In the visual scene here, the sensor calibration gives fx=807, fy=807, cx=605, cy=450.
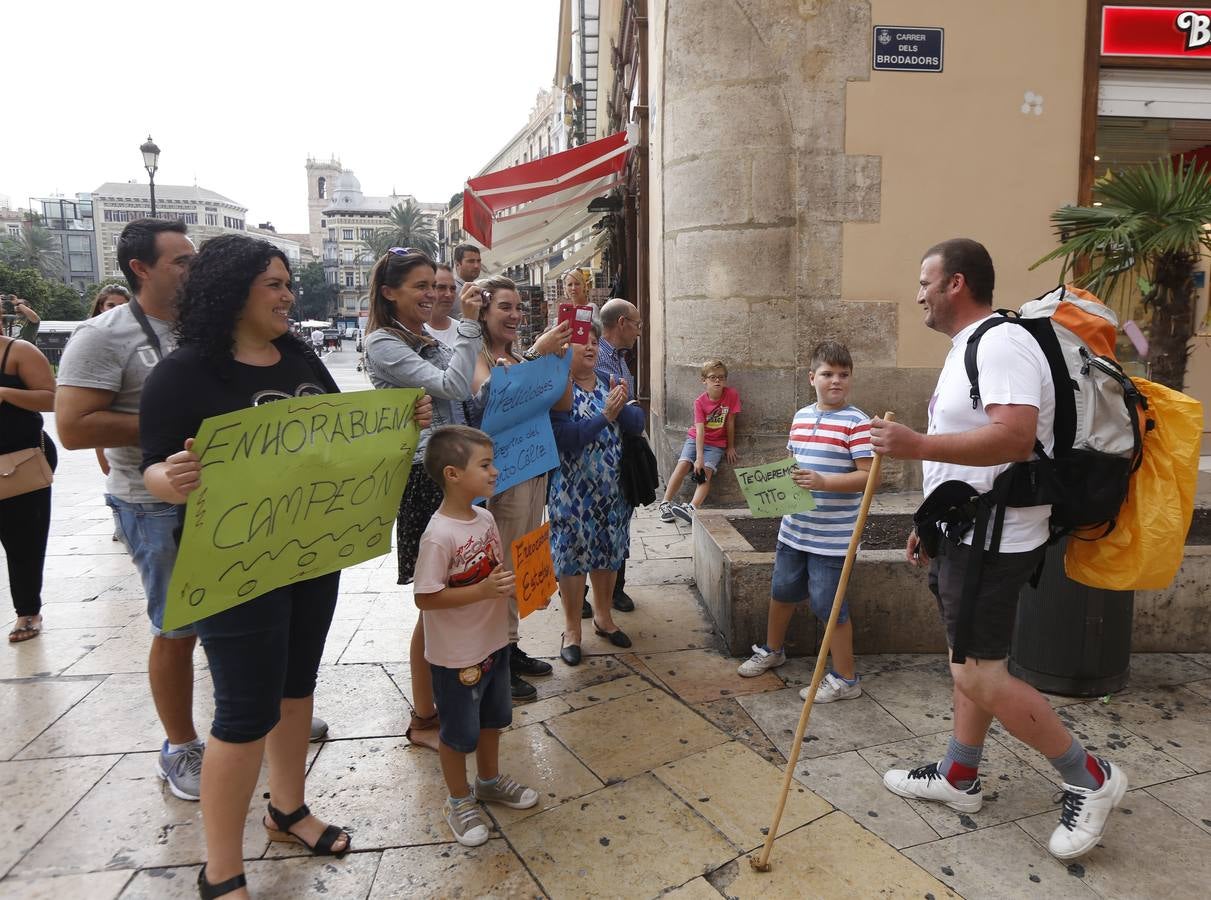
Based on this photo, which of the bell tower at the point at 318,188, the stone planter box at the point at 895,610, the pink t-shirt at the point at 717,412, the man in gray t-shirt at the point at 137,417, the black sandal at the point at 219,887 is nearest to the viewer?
the black sandal at the point at 219,887

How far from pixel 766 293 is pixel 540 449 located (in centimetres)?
374

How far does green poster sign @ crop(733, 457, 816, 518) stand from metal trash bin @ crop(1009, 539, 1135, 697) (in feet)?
3.59

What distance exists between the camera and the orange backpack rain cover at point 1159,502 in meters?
2.54

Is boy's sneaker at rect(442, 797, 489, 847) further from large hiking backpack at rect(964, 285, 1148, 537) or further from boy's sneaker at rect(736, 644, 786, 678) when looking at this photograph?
large hiking backpack at rect(964, 285, 1148, 537)

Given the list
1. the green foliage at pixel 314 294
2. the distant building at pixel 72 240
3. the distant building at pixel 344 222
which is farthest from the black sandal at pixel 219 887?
the distant building at pixel 72 240

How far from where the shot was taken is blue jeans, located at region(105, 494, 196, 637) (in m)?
2.90

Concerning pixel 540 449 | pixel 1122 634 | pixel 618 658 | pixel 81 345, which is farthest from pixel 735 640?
pixel 81 345

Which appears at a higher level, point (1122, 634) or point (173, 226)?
point (173, 226)

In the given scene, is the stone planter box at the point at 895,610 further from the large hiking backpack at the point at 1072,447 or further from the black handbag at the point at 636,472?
the large hiking backpack at the point at 1072,447

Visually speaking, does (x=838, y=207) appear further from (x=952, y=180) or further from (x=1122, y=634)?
(x=1122, y=634)

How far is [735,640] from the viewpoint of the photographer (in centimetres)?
418

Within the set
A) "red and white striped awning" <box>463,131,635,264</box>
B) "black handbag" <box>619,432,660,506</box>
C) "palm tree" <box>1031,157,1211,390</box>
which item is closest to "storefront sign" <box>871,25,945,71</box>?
"palm tree" <box>1031,157,1211,390</box>

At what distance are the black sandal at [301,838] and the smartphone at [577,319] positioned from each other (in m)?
2.14

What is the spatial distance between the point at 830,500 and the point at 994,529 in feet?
3.85
